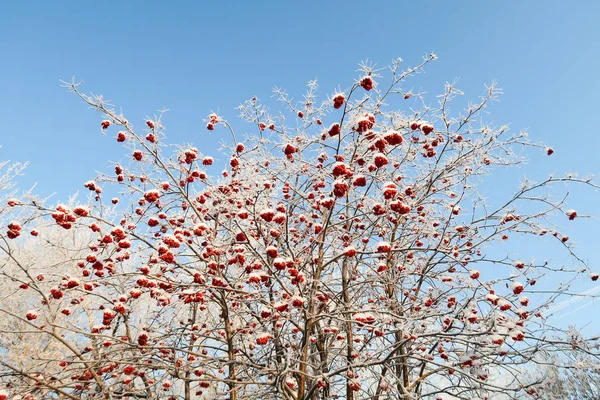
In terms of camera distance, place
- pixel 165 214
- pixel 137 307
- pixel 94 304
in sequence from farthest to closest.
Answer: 1. pixel 94 304
2. pixel 137 307
3. pixel 165 214

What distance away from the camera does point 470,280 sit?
14.4 feet

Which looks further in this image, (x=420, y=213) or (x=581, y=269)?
(x=420, y=213)

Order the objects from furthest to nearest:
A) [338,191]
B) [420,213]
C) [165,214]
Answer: [420,213] → [165,214] → [338,191]

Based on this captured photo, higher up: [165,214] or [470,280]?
[165,214]

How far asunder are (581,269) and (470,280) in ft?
5.85

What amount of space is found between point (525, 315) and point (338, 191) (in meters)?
2.50

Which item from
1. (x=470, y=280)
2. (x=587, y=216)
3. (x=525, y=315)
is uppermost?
(x=587, y=216)

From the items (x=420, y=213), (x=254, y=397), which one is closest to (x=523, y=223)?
(x=420, y=213)

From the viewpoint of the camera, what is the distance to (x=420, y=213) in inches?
240

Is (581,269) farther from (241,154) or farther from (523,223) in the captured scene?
(241,154)

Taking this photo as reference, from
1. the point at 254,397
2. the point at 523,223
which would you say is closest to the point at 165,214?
the point at 254,397

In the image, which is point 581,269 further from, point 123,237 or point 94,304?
point 94,304

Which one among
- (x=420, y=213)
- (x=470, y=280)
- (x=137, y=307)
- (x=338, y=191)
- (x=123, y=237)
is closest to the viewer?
(x=338, y=191)

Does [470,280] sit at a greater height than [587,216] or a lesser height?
lesser
